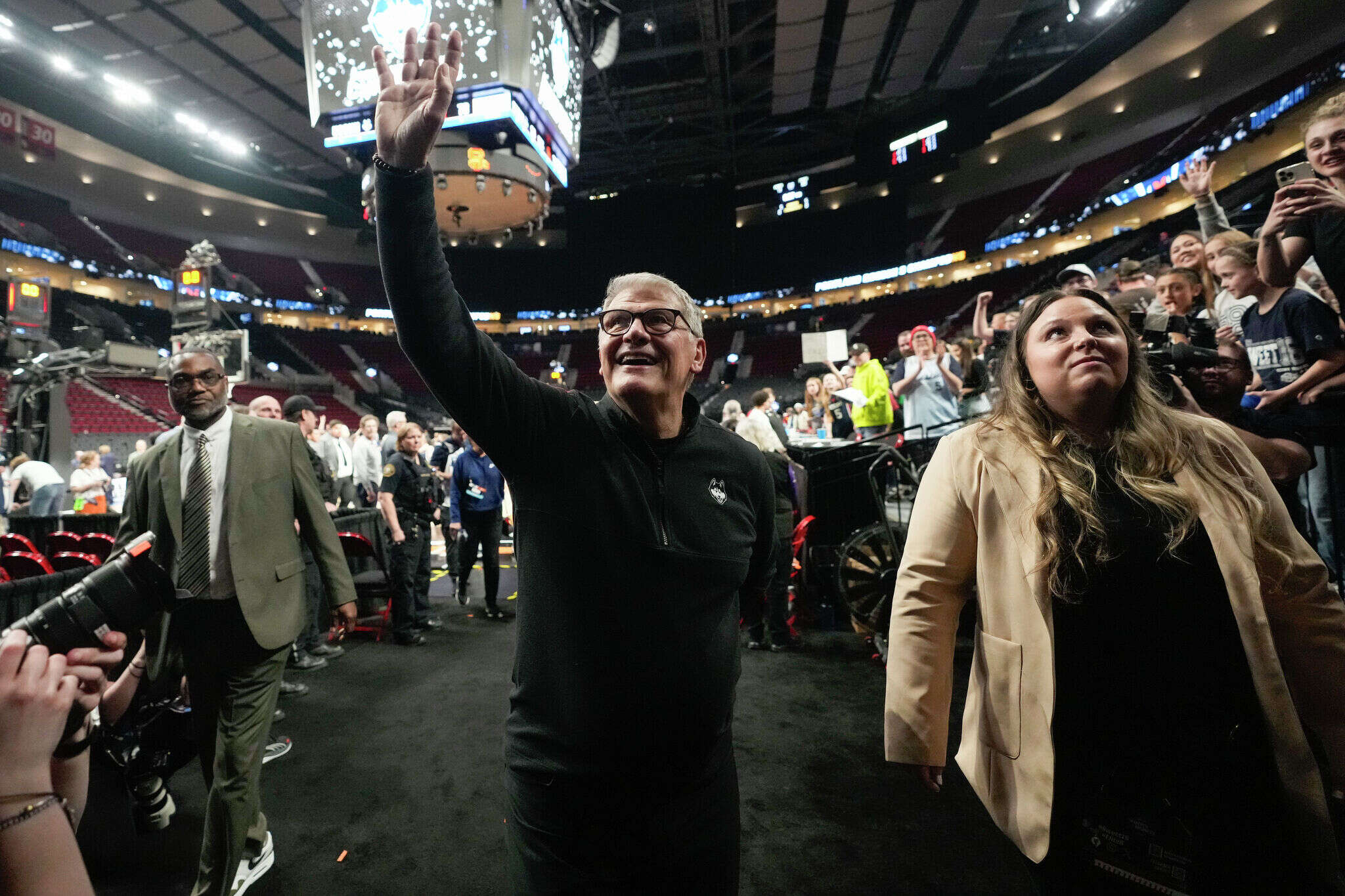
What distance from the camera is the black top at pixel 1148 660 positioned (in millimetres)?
1229

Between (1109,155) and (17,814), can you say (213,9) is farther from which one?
(1109,155)

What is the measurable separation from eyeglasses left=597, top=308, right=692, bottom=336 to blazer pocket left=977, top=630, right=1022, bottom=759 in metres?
1.10

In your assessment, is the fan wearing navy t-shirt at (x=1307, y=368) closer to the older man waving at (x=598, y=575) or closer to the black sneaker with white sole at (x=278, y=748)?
the older man waving at (x=598, y=575)

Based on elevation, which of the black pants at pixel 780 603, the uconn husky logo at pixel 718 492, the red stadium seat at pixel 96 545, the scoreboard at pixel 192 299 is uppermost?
the scoreboard at pixel 192 299

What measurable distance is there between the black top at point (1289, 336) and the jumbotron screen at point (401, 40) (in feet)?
23.1

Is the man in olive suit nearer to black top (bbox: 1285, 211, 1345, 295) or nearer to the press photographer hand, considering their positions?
the press photographer hand

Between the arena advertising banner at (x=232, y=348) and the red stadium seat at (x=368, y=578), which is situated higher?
the arena advertising banner at (x=232, y=348)

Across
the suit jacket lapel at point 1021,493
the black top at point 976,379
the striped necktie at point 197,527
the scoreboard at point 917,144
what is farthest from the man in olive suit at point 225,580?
the scoreboard at point 917,144

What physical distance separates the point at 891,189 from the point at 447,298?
23396 mm

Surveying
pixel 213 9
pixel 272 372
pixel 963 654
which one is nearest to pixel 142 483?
pixel 963 654

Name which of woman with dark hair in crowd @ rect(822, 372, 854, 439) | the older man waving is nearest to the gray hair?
the older man waving

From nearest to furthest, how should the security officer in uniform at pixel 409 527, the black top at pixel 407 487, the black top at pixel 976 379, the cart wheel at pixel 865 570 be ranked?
the cart wheel at pixel 865 570 → the black top at pixel 976 379 → the security officer in uniform at pixel 409 527 → the black top at pixel 407 487

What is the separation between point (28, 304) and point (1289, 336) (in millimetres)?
14822

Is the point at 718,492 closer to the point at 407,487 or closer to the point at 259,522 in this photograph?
the point at 259,522
